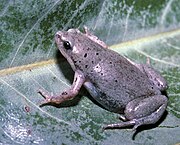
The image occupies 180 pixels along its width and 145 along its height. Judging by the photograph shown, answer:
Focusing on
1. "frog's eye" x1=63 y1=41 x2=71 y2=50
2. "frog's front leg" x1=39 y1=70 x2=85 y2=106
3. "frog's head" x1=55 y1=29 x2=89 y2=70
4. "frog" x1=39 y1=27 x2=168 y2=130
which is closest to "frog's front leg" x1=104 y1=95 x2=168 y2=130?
"frog" x1=39 y1=27 x2=168 y2=130

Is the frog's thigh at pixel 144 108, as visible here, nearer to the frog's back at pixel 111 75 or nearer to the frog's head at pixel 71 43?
the frog's back at pixel 111 75

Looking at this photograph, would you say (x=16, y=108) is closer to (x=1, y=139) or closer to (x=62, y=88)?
(x=1, y=139)

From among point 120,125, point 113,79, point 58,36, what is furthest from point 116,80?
point 58,36

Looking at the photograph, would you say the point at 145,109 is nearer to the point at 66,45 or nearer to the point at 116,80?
the point at 116,80

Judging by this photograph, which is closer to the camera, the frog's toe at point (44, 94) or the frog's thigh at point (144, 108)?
the frog's toe at point (44, 94)

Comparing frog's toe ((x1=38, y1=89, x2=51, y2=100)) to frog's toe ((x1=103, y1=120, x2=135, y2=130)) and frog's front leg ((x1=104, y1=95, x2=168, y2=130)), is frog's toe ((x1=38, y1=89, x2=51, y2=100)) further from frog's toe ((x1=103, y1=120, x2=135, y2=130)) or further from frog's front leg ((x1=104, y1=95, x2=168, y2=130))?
frog's front leg ((x1=104, y1=95, x2=168, y2=130))

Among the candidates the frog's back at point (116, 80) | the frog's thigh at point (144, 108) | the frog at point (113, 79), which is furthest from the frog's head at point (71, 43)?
the frog's thigh at point (144, 108)

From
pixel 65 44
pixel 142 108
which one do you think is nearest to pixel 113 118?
pixel 142 108
